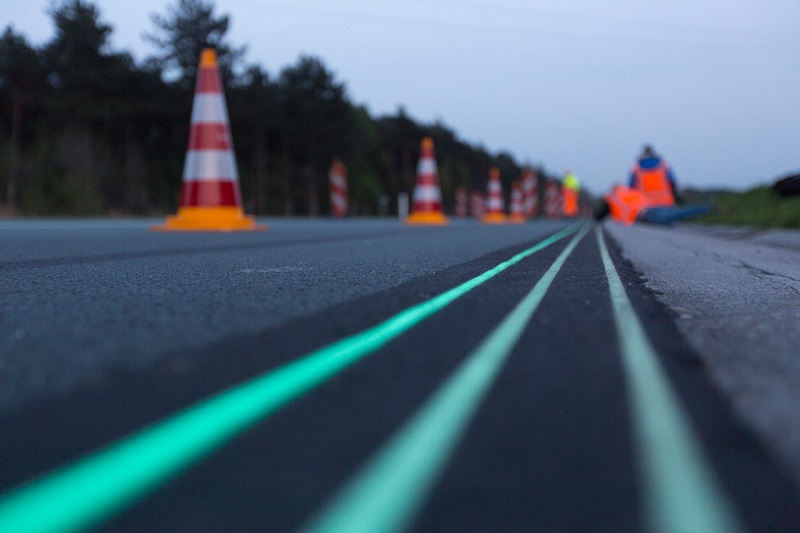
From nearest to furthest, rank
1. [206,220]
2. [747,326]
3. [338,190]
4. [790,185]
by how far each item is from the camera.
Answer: [747,326] < [790,185] < [206,220] < [338,190]

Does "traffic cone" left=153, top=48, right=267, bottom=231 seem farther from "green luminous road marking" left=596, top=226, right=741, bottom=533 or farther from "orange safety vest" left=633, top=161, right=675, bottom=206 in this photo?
"orange safety vest" left=633, top=161, right=675, bottom=206

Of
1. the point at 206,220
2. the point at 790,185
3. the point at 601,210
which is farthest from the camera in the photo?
the point at 601,210

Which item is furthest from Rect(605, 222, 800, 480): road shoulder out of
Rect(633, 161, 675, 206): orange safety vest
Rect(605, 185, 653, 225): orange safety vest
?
Rect(633, 161, 675, 206): orange safety vest

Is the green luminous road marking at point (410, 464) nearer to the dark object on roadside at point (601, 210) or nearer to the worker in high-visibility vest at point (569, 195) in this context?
the dark object on roadside at point (601, 210)

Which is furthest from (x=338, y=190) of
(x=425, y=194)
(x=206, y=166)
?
(x=206, y=166)

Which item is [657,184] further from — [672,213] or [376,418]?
[376,418]

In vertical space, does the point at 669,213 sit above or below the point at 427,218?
above

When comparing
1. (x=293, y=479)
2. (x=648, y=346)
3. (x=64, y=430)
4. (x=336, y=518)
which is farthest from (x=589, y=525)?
(x=648, y=346)

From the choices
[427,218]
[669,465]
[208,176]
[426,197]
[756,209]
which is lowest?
[669,465]

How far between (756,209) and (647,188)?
423 cm

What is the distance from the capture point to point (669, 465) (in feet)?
4.58

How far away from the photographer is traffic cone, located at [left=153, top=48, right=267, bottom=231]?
419 inches

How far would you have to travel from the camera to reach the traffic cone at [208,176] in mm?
10648

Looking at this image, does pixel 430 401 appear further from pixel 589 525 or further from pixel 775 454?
pixel 775 454
